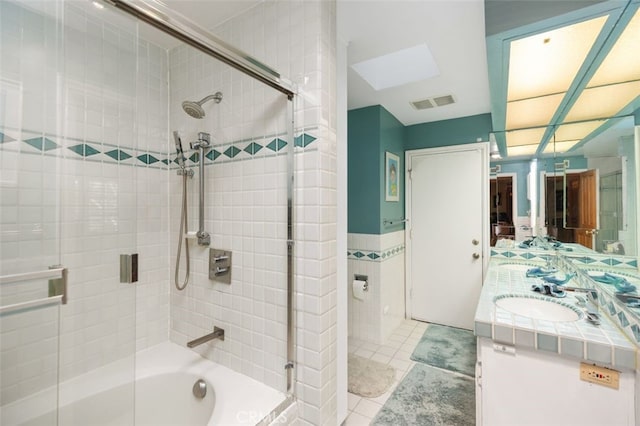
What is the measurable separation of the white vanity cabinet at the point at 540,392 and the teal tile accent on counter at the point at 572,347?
0.05 metres

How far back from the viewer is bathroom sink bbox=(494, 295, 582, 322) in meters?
1.48

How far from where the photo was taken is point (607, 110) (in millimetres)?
1328

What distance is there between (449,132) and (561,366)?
8.66ft

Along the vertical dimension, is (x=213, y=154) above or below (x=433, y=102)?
below

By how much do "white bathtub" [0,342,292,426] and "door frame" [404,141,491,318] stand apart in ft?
7.92

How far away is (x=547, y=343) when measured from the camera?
1126 mm

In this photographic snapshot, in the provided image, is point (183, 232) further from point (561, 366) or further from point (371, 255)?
point (561, 366)

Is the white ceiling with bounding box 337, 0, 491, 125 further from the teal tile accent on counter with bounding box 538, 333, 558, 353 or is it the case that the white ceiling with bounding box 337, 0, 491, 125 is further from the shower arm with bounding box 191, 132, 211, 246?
the teal tile accent on counter with bounding box 538, 333, 558, 353

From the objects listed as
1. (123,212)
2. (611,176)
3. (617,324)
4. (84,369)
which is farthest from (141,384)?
(611,176)

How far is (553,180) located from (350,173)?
1699 millimetres

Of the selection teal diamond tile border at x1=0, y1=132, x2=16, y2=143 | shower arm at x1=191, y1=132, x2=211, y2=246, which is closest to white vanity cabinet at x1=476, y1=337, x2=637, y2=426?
shower arm at x1=191, y1=132, x2=211, y2=246

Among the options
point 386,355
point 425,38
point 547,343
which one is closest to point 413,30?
point 425,38

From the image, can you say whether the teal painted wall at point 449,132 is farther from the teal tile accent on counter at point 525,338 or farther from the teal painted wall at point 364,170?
the teal tile accent on counter at point 525,338

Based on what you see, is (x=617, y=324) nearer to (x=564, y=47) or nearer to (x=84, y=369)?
(x=564, y=47)
